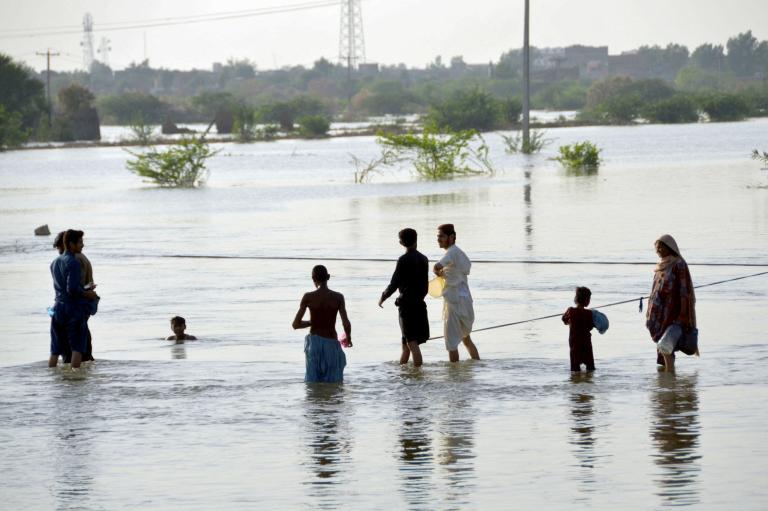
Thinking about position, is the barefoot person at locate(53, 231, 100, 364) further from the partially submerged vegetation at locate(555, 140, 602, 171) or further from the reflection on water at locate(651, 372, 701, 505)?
the partially submerged vegetation at locate(555, 140, 602, 171)

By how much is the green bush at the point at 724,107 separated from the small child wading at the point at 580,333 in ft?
442

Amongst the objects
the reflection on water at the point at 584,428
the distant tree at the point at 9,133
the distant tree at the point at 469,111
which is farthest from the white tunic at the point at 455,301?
the distant tree at the point at 469,111

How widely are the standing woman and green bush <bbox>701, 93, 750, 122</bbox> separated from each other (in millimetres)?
134702

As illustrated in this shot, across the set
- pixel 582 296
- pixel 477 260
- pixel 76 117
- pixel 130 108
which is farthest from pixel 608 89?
pixel 582 296

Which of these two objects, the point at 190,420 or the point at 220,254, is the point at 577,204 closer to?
the point at 220,254

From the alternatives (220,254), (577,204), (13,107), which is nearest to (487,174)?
(577,204)

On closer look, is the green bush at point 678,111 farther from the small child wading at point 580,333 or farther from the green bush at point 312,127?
the small child wading at point 580,333

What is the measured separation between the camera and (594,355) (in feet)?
44.6

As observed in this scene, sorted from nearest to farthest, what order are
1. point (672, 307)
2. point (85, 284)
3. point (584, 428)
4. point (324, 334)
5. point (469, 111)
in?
1. point (584, 428)
2. point (324, 334)
3. point (672, 307)
4. point (85, 284)
5. point (469, 111)

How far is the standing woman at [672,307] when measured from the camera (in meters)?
12.3

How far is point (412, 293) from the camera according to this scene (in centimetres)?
1302

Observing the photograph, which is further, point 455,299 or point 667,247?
point 455,299

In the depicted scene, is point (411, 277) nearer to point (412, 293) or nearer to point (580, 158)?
point (412, 293)

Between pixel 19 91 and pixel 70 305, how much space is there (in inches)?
4568
